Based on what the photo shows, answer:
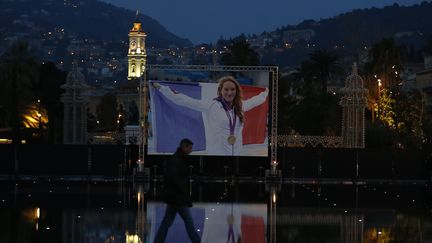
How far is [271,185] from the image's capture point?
38281 mm

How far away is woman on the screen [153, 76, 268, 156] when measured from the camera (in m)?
39.6

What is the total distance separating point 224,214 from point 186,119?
1653 centimetres

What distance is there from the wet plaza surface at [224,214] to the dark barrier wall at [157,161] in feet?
16.1

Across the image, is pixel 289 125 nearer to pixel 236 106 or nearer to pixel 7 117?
pixel 7 117

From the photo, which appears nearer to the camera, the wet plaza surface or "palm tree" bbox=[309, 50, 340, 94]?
the wet plaza surface

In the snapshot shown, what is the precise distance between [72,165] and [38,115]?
27928 millimetres

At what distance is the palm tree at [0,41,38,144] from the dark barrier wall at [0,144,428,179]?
20405 millimetres

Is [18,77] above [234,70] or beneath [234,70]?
above

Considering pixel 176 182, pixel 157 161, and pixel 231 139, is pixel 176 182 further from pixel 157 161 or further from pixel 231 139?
pixel 157 161

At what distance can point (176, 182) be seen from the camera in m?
15.9

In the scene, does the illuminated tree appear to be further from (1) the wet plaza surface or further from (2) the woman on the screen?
(1) the wet plaza surface

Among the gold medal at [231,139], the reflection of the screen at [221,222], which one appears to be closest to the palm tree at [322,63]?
the gold medal at [231,139]

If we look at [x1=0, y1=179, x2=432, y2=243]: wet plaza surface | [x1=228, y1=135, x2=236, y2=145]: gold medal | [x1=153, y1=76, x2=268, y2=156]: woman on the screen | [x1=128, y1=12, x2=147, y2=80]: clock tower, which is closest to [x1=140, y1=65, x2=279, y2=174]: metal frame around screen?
[x1=153, y1=76, x2=268, y2=156]: woman on the screen

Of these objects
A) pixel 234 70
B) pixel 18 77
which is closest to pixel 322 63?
pixel 18 77
